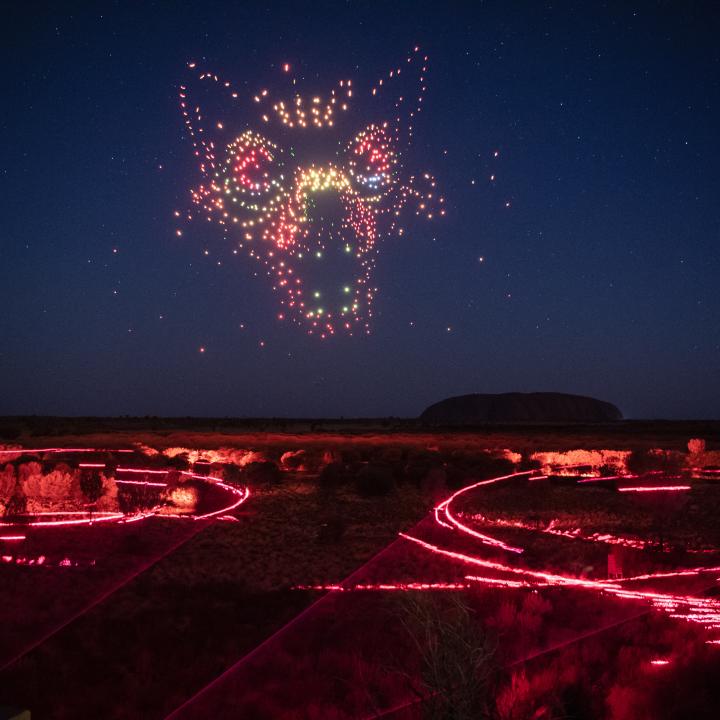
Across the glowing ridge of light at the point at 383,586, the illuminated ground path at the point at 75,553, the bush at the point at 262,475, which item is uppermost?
the bush at the point at 262,475

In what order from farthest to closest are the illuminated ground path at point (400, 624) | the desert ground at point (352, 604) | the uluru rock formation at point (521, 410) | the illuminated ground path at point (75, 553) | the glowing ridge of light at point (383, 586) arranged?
the uluru rock formation at point (521, 410) → the glowing ridge of light at point (383, 586) → the illuminated ground path at point (75, 553) → the illuminated ground path at point (400, 624) → the desert ground at point (352, 604)

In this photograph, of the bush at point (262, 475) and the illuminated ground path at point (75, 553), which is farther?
the bush at point (262, 475)

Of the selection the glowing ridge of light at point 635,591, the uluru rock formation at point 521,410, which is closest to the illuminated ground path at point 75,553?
the glowing ridge of light at point 635,591

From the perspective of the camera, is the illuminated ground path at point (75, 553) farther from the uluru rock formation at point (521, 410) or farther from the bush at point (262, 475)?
the uluru rock formation at point (521, 410)

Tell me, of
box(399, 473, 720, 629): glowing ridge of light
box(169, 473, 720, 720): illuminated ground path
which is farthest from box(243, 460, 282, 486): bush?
box(399, 473, 720, 629): glowing ridge of light

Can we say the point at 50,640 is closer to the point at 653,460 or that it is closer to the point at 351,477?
the point at 351,477

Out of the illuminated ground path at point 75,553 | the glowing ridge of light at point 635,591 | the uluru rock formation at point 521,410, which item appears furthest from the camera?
the uluru rock formation at point 521,410

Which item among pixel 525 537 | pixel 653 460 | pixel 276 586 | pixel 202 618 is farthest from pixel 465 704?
pixel 653 460

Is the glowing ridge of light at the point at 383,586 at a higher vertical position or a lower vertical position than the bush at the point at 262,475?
lower
